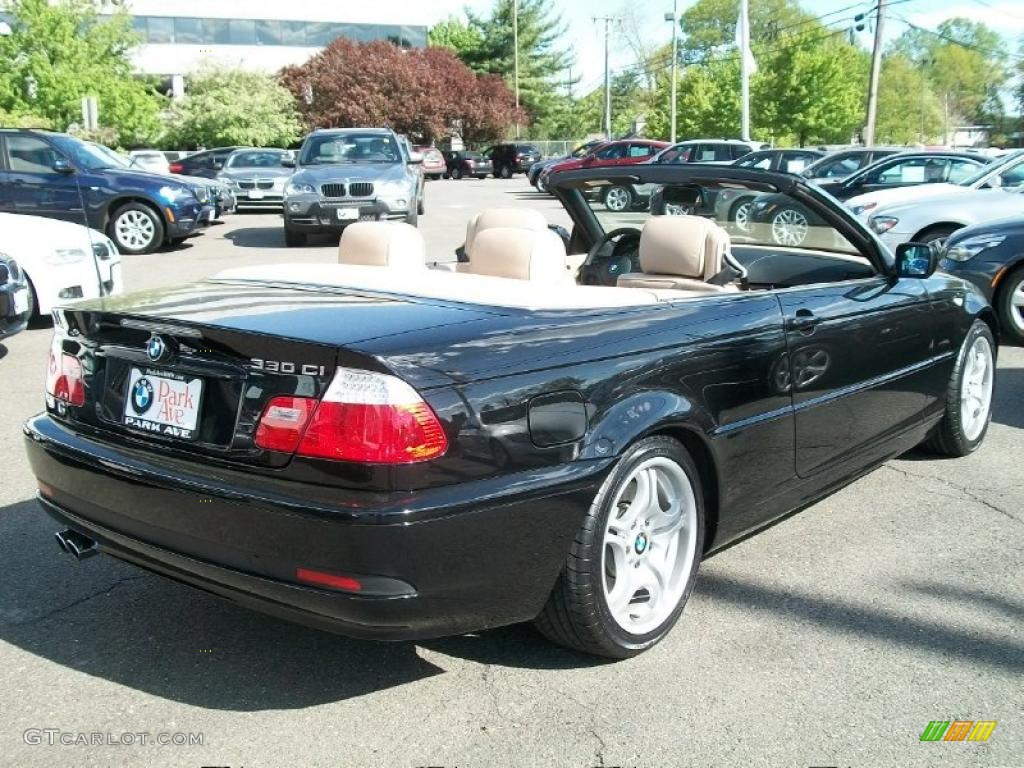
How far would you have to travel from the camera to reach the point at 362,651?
3.34 metres

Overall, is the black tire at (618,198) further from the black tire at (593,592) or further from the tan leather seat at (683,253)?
the black tire at (593,592)

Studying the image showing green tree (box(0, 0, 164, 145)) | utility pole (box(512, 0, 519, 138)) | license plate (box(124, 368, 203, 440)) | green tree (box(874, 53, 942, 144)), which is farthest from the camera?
green tree (box(874, 53, 942, 144))

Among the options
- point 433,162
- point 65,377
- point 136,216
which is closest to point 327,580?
point 65,377

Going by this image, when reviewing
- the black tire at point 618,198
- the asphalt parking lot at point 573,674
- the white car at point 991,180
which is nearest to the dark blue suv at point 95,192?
the white car at point 991,180

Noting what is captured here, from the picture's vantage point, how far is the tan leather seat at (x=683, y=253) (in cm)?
419

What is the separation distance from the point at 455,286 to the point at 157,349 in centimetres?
97

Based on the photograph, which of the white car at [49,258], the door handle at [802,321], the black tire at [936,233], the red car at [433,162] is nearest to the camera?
the door handle at [802,321]

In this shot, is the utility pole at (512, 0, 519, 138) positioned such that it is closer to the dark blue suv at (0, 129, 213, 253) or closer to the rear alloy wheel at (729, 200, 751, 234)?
the dark blue suv at (0, 129, 213, 253)

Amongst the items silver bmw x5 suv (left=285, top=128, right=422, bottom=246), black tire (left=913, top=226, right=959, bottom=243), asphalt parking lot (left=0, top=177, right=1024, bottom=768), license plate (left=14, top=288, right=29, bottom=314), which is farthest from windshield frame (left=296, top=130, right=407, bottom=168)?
asphalt parking lot (left=0, top=177, right=1024, bottom=768)

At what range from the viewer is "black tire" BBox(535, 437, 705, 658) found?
2973 mm

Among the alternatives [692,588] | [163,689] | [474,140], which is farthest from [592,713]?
[474,140]

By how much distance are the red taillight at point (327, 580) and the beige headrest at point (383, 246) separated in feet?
5.81

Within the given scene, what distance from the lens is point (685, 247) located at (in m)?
4.23

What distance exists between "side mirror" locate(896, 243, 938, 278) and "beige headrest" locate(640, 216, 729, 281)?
37.1 inches
